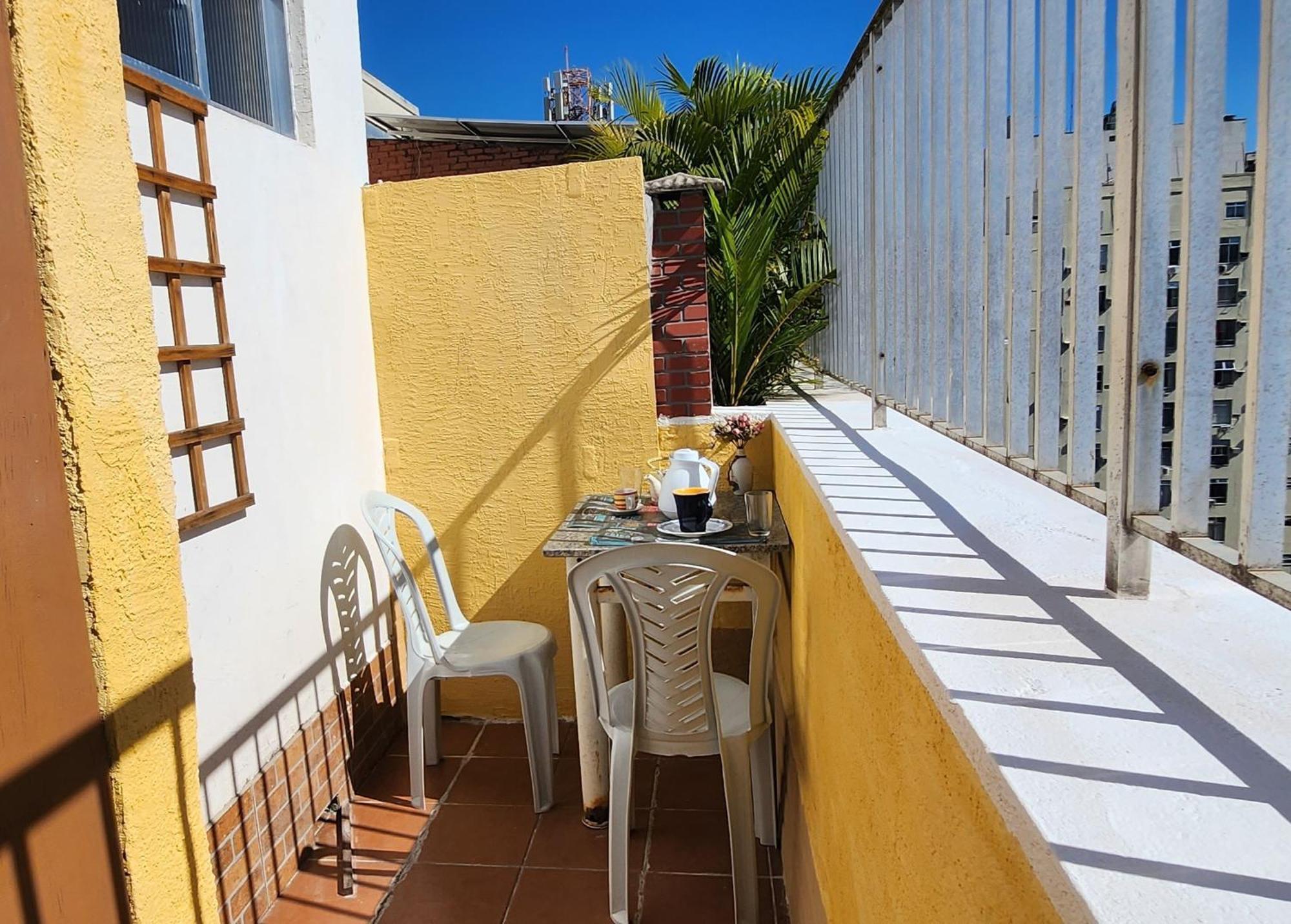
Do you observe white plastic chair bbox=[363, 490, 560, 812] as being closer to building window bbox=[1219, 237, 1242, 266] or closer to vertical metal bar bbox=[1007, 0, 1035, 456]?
vertical metal bar bbox=[1007, 0, 1035, 456]

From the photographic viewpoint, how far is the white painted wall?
7.85ft

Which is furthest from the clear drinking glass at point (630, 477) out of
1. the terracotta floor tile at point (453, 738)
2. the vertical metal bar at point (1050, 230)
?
the vertical metal bar at point (1050, 230)

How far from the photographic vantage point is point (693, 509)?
287cm

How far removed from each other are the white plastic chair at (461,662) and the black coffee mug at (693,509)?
832 mm

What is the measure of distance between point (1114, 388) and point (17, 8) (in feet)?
6.74

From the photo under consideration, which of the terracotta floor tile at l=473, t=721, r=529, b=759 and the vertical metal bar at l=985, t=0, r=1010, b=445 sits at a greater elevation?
the vertical metal bar at l=985, t=0, r=1010, b=445

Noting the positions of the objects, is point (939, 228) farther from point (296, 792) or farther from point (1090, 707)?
point (296, 792)

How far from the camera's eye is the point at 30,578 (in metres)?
1.64

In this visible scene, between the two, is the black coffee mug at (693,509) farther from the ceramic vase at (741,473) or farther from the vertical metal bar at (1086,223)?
the vertical metal bar at (1086,223)

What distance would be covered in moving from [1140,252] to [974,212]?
0.68m

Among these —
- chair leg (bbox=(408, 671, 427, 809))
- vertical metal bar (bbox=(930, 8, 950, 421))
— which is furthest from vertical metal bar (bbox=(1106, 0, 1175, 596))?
chair leg (bbox=(408, 671, 427, 809))

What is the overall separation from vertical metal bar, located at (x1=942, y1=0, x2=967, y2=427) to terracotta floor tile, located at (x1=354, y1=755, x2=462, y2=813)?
8.35 ft

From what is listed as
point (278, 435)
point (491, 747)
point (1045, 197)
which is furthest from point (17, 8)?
point (491, 747)

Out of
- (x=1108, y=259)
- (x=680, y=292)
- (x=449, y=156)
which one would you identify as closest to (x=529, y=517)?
(x=680, y=292)
